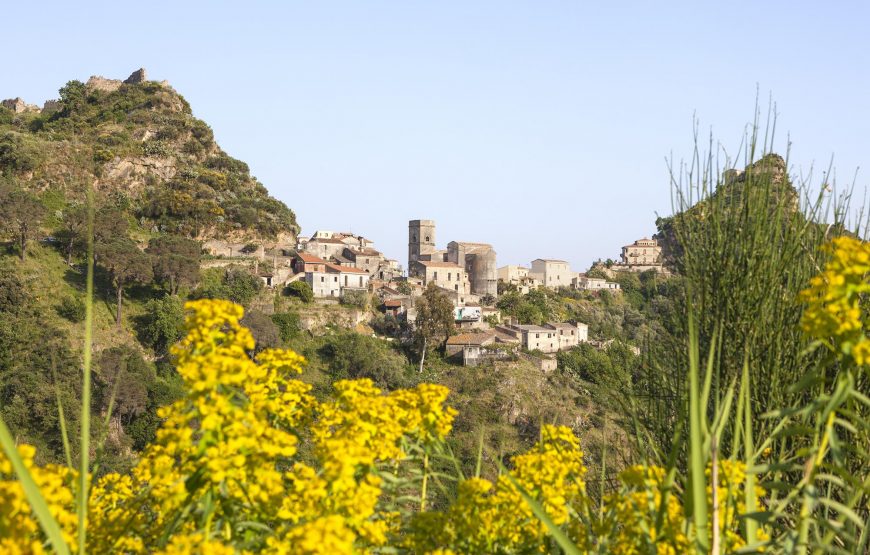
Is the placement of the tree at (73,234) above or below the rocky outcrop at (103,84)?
below

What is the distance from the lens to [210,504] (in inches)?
128

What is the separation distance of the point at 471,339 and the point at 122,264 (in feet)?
81.8

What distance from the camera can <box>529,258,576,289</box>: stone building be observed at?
87812 mm

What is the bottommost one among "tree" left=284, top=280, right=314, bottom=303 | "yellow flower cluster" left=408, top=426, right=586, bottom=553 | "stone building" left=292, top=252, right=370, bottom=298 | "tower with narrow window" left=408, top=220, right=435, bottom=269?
"yellow flower cluster" left=408, top=426, right=586, bottom=553

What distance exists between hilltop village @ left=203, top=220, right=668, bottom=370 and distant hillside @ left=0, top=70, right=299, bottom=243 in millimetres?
3196

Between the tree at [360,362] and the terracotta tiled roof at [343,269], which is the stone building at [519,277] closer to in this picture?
the terracotta tiled roof at [343,269]

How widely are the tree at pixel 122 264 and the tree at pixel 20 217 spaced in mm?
4295

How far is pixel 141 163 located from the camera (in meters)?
68.6

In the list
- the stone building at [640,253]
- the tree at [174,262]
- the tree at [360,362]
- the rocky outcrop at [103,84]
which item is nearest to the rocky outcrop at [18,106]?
the rocky outcrop at [103,84]

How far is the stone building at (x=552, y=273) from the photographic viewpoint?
288 ft

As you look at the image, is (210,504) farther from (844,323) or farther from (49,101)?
(49,101)

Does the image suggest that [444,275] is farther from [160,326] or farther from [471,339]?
[160,326]

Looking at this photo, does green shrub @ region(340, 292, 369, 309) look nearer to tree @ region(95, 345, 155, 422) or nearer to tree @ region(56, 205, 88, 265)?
tree @ region(56, 205, 88, 265)

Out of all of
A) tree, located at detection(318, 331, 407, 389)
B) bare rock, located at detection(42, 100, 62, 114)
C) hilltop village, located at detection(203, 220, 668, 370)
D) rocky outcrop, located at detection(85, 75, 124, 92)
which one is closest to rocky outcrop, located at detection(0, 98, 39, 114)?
bare rock, located at detection(42, 100, 62, 114)
